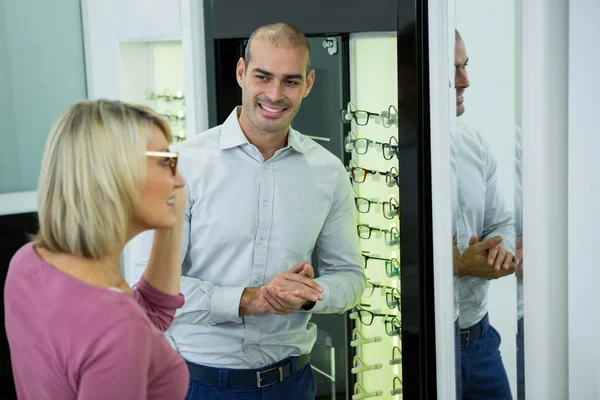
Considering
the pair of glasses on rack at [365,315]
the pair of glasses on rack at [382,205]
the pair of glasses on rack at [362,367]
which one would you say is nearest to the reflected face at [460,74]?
the pair of glasses on rack at [382,205]

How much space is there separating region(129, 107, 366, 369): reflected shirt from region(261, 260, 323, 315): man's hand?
0.12 metres

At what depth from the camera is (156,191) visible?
4.55 ft

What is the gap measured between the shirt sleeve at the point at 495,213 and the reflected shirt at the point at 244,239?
0.52 metres

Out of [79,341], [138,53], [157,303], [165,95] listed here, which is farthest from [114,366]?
[138,53]

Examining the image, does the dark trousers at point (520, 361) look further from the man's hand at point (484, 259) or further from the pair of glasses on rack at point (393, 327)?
the pair of glasses on rack at point (393, 327)

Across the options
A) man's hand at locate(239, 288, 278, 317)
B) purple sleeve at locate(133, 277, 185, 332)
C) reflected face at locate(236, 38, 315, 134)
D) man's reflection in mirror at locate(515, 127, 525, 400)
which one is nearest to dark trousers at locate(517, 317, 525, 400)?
man's reflection in mirror at locate(515, 127, 525, 400)

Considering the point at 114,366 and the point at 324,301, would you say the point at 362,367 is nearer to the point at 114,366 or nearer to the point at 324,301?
the point at 324,301

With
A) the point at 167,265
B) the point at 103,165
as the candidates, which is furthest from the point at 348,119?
the point at 103,165

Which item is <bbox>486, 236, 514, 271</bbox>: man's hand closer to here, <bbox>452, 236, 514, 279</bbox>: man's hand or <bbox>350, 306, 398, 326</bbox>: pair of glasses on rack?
<bbox>452, 236, 514, 279</bbox>: man's hand

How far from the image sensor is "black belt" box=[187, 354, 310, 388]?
7.30ft

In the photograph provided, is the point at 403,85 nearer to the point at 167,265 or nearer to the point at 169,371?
the point at 167,265

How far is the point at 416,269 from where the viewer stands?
6.75 ft

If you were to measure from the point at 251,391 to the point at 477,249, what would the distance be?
0.74 metres

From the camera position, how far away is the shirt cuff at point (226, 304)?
215 centimetres
